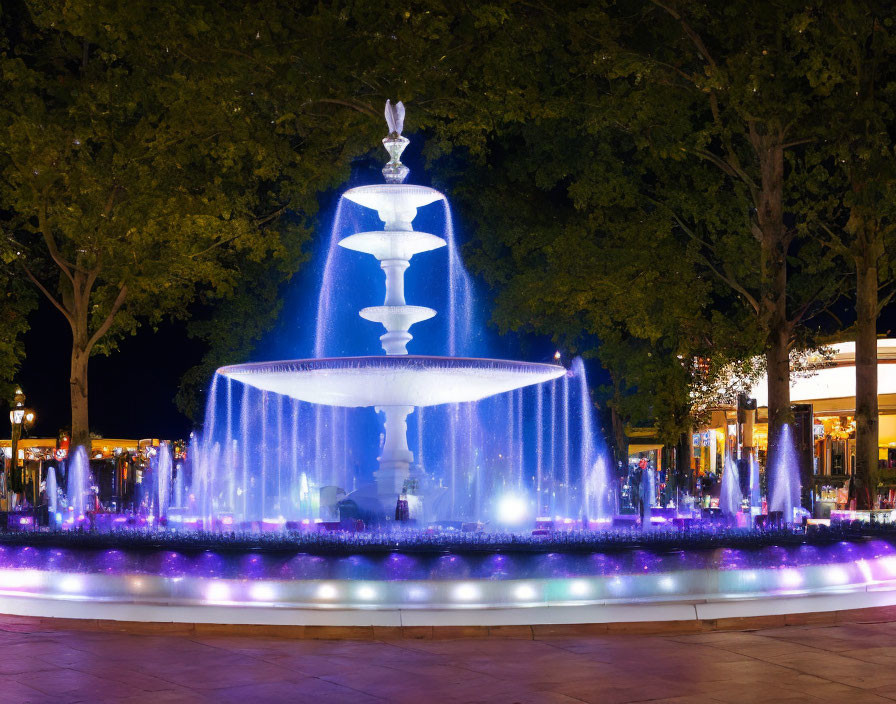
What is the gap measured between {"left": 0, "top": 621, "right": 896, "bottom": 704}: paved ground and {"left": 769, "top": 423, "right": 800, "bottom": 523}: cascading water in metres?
11.7

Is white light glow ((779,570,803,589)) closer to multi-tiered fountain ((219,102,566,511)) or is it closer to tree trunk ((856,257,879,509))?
multi-tiered fountain ((219,102,566,511))

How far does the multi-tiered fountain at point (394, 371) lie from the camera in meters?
15.5

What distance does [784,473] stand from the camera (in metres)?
23.7

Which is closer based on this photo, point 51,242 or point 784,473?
point 784,473

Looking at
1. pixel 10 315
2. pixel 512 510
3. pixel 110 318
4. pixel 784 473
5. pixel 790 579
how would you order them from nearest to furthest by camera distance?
pixel 790 579 < pixel 512 510 < pixel 784 473 < pixel 110 318 < pixel 10 315

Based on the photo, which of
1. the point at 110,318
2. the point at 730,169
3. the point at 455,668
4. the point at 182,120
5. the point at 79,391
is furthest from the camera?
the point at 110,318

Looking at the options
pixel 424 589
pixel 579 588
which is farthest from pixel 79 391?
pixel 579 588

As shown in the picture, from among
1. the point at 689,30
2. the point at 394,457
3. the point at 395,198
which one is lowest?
the point at 394,457

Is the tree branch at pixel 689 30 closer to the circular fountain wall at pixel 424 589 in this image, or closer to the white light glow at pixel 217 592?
the circular fountain wall at pixel 424 589

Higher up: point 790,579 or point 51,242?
point 51,242

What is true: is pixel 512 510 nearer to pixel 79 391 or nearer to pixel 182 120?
pixel 182 120

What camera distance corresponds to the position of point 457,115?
2794 centimetres

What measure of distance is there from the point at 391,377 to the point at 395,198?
326 cm

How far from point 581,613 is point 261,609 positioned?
2818mm
